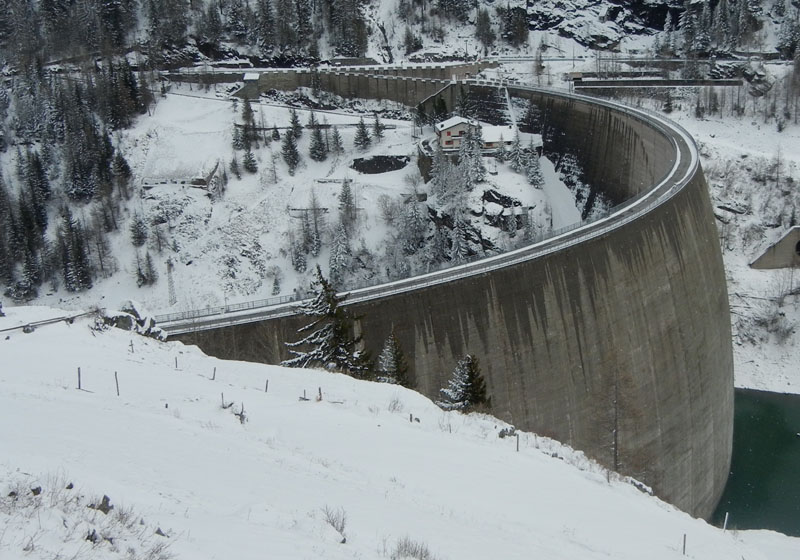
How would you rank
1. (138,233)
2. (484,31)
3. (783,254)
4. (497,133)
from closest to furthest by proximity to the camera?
(783,254) → (138,233) → (497,133) → (484,31)

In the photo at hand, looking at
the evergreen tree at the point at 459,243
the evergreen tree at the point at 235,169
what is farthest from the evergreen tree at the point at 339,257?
the evergreen tree at the point at 235,169

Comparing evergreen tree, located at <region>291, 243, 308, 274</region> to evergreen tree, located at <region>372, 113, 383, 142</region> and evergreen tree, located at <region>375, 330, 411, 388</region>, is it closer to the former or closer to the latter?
evergreen tree, located at <region>372, 113, 383, 142</region>

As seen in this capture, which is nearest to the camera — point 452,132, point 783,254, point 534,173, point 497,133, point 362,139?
point 783,254

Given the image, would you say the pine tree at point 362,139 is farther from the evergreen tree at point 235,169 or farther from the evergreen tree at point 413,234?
the evergreen tree at point 413,234

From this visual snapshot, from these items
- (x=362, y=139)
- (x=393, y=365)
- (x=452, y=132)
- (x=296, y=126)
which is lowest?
(x=393, y=365)

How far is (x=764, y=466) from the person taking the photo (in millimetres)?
34469

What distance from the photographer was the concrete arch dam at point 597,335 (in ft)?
83.3

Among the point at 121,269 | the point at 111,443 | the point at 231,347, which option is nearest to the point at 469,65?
the point at 121,269

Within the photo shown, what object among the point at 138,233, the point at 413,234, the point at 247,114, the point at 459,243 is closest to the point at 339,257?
the point at 413,234

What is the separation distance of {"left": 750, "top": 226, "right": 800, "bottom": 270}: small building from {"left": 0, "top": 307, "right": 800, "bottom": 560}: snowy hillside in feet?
121

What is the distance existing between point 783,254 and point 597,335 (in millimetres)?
26519

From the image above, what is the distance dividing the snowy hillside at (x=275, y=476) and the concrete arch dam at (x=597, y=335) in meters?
9.25

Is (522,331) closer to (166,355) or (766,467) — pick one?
(166,355)

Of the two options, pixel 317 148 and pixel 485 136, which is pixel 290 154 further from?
pixel 485 136
